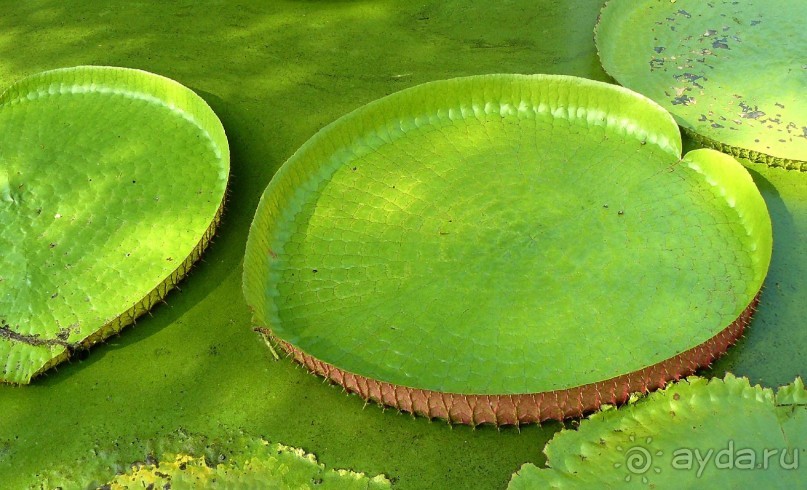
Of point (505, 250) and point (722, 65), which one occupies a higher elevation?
point (722, 65)

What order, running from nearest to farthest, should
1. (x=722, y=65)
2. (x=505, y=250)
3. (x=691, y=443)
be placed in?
(x=691, y=443)
(x=505, y=250)
(x=722, y=65)

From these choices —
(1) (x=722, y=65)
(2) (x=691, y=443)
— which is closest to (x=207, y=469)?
(2) (x=691, y=443)

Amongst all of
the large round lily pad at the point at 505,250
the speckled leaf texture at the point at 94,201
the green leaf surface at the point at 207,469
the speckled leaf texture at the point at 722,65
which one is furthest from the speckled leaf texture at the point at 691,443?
the speckled leaf texture at the point at 94,201

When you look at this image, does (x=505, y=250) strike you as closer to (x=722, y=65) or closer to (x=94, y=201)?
(x=722, y=65)

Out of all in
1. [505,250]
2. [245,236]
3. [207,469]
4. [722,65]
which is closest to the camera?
[207,469]

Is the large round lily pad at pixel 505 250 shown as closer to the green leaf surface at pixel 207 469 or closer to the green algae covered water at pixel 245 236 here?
the green algae covered water at pixel 245 236

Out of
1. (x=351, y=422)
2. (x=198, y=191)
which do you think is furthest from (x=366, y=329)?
(x=198, y=191)

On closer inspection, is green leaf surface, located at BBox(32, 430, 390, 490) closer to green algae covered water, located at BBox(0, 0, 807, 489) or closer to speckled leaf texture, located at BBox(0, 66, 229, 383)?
green algae covered water, located at BBox(0, 0, 807, 489)
